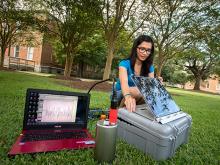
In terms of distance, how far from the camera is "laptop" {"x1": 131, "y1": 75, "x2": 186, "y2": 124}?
2255 mm

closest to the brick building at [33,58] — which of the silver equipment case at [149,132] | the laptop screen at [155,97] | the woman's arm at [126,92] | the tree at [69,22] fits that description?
the tree at [69,22]

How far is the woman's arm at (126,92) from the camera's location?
2.41 m

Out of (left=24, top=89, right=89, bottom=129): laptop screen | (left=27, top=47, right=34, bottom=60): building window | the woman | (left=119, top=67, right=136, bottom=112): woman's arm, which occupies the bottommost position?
(left=24, top=89, right=89, bottom=129): laptop screen

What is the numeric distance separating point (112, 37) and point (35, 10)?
7074 mm

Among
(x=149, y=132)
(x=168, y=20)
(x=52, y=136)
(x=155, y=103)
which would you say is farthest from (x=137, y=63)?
(x=168, y=20)

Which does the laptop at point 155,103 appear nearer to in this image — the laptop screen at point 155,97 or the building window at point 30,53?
the laptop screen at point 155,97

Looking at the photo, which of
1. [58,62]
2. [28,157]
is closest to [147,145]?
[28,157]

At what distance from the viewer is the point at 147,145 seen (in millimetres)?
2221

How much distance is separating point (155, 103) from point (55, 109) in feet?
3.46

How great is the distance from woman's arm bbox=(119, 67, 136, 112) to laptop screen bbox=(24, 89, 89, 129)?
0.45 metres

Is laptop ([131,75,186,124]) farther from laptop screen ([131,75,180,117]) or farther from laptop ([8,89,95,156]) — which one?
laptop ([8,89,95,156])

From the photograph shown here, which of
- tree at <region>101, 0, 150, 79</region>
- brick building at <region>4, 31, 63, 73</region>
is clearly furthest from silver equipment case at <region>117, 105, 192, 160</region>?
brick building at <region>4, 31, 63, 73</region>

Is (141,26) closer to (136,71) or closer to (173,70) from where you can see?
(136,71)

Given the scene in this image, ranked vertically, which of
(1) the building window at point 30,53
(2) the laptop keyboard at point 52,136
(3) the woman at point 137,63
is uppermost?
(1) the building window at point 30,53
